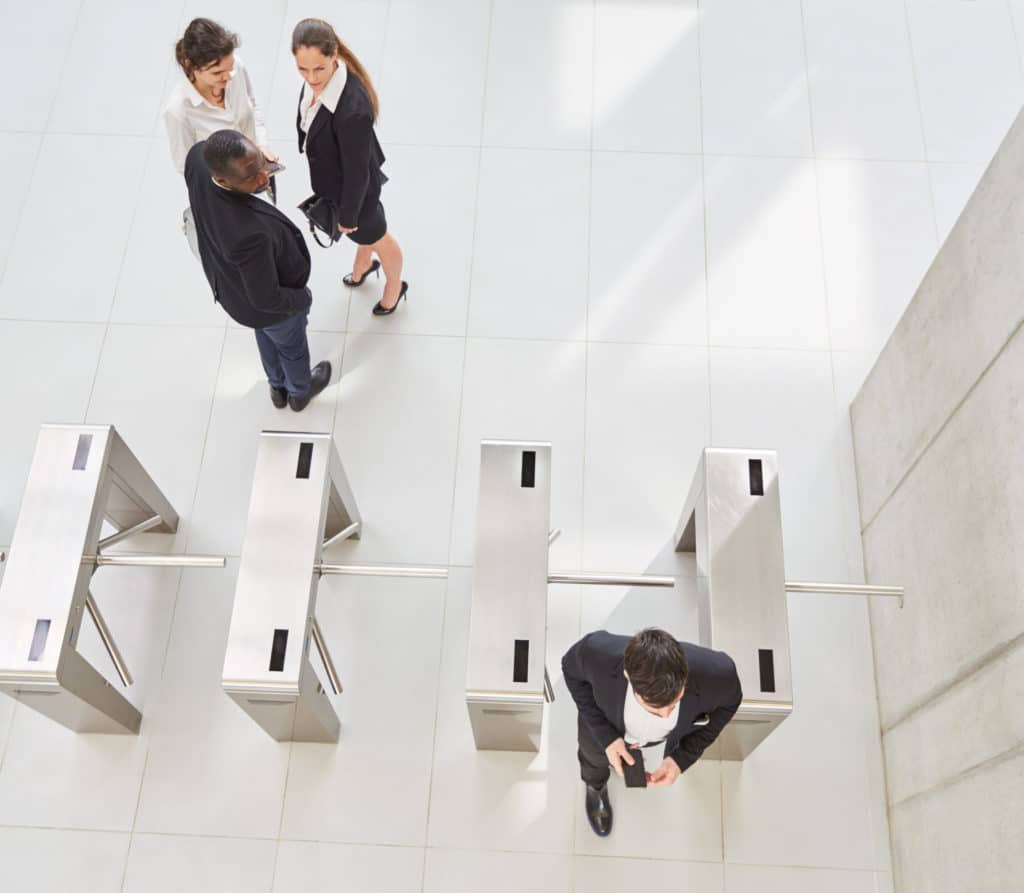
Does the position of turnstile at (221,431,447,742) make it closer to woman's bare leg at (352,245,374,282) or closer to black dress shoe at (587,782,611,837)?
black dress shoe at (587,782,611,837)

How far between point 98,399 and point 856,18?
13.0 feet

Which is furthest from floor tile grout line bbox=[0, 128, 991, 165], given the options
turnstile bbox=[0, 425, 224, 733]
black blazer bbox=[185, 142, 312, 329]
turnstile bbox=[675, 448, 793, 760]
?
turnstile bbox=[0, 425, 224, 733]

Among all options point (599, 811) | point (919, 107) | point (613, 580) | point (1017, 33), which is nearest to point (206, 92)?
point (613, 580)

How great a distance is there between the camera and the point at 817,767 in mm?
3105

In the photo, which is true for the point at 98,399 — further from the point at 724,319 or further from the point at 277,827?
the point at 724,319

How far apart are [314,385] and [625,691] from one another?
6.45 ft

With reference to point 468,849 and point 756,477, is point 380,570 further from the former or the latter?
point 756,477

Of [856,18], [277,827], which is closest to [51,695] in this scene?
[277,827]

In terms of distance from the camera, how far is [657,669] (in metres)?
2.04

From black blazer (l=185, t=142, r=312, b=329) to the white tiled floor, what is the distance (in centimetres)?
81

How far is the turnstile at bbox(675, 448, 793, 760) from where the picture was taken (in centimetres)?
263

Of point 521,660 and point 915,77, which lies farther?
point 915,77

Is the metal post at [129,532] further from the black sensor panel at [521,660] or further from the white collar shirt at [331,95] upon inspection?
the white collar shirt at [331,95]

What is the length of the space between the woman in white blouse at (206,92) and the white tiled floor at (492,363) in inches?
37.8
